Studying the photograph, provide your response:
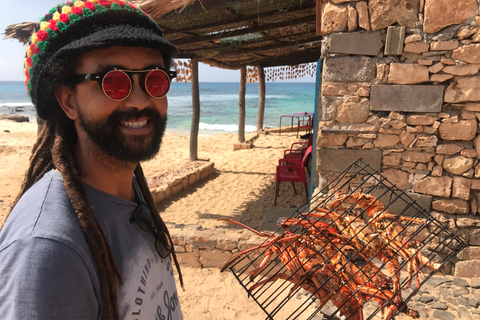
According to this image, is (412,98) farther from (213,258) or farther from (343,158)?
(213,258)

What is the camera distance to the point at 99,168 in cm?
117

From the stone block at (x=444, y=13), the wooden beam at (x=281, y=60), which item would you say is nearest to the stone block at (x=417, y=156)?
the stone block at (x=444, y=13)

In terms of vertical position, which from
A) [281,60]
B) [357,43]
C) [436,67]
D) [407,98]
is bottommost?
[407,98]

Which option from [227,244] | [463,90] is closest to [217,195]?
[227,244]

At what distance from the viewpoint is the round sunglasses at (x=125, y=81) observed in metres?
1.06

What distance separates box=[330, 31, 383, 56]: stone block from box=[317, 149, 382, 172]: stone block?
1113mm

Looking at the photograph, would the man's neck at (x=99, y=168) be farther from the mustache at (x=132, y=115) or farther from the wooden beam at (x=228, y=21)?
the wooden beam at (x=228, y=21)

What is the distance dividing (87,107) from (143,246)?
57 cm

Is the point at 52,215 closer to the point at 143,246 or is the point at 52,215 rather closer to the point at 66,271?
the point at 66,271

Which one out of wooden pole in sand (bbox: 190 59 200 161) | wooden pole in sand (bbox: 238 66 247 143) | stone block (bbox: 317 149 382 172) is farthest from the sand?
stone block (bbox: 317 149 382 172)

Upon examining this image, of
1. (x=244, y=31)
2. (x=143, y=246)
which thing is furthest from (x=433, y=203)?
(x=244, y=31)

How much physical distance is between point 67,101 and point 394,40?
10.9 feet

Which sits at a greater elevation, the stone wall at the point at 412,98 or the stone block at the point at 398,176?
the stone wall at the point at 412,98

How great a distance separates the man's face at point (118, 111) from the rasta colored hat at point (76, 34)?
7cm
